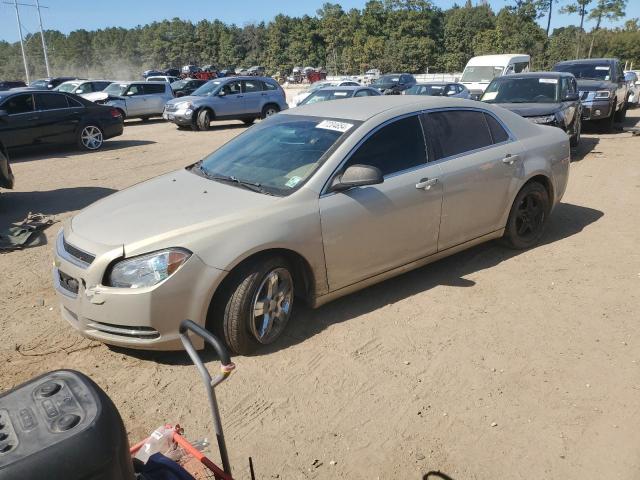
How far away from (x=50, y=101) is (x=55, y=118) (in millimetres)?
380

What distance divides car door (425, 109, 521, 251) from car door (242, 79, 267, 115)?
46.5 feet

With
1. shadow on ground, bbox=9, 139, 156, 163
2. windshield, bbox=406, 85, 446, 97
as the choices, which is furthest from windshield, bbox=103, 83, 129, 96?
windshield, bbox=406, 85, 446, 97

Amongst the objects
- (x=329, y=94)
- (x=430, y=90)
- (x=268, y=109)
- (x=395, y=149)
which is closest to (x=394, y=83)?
(x=430, y=90)

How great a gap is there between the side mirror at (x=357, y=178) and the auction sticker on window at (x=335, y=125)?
451 millimetres

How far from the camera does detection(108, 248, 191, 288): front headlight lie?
331 centimetres

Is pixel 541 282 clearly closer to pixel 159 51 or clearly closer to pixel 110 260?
pixel 110 260

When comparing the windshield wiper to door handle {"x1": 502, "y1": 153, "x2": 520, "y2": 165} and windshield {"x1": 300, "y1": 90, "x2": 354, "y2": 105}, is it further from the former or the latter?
windshield {"x1": 300, "y1": 90, "x2": 354, "y2": 105}

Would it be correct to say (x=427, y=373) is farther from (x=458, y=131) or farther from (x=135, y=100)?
(x=135, y=100)

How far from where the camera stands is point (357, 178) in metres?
3.88

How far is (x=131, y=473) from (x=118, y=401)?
2.05m

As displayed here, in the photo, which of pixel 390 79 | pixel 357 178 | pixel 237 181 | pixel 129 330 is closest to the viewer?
pixel 129 330

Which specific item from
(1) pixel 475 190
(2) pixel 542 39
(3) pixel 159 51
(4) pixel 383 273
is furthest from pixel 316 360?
(3) pixel 159 51

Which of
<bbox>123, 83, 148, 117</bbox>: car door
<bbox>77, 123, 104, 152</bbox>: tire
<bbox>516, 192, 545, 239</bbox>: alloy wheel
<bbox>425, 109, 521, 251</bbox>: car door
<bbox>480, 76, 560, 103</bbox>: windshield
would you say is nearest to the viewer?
<bbox>425, 109, 521, 251</bbox>: car door

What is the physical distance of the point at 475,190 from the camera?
16.0 ft
